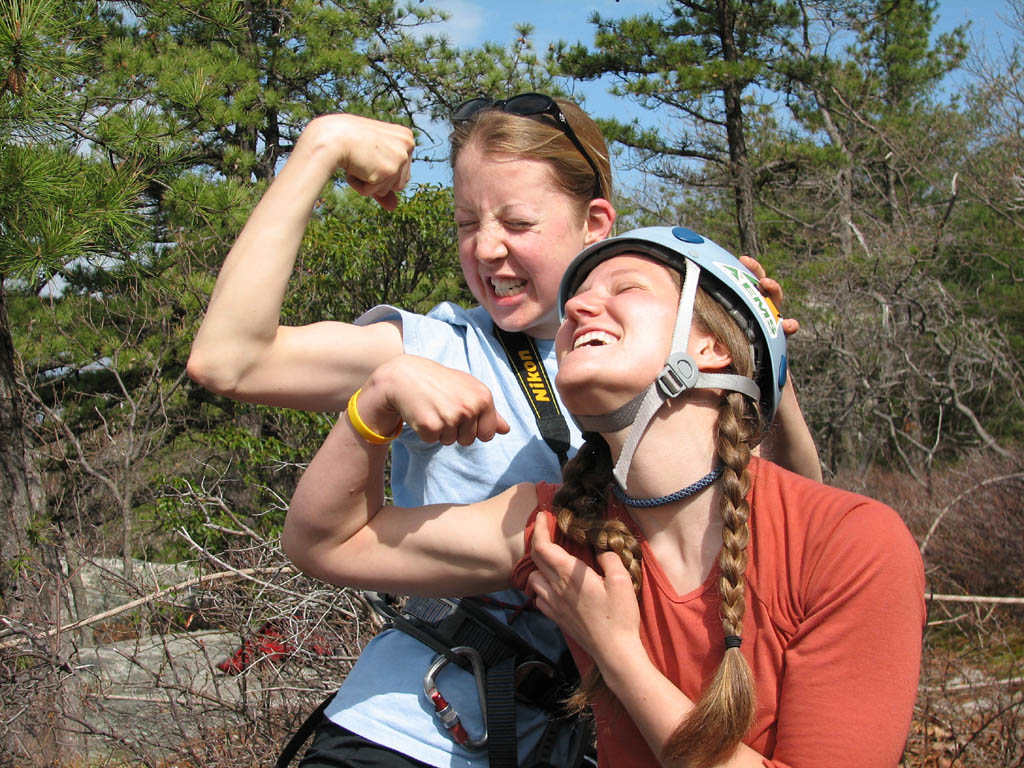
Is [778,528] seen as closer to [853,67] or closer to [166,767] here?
[166,767]

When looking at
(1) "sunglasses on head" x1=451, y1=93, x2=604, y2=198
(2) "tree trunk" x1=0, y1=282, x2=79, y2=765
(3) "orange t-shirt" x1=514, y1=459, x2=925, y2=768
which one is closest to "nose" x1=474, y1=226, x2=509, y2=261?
(1) "sunglasses on head" x1=451, y1=93, x2=604, y2=198

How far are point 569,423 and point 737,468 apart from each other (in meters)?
0.54

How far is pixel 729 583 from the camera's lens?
166cm

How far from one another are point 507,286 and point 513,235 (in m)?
0.12

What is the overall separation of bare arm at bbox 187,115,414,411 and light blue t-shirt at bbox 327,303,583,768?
0.53 ft

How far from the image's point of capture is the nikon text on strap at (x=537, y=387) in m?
2.12

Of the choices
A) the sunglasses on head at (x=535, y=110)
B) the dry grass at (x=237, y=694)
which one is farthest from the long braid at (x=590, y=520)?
the dry grass at (x=237, y=694)

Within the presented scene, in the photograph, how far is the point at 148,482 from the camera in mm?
10438

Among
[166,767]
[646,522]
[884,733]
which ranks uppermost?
[646,522]

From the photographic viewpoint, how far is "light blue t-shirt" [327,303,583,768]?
6.40ft

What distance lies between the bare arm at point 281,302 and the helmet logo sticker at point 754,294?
29.7 inches

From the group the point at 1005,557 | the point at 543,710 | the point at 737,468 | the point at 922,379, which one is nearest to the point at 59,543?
the point at 543,710

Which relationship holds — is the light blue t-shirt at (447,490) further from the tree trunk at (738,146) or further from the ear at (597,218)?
the tree trunk at (738,146)

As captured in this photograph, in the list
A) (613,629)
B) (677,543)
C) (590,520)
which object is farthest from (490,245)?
(613,629)
